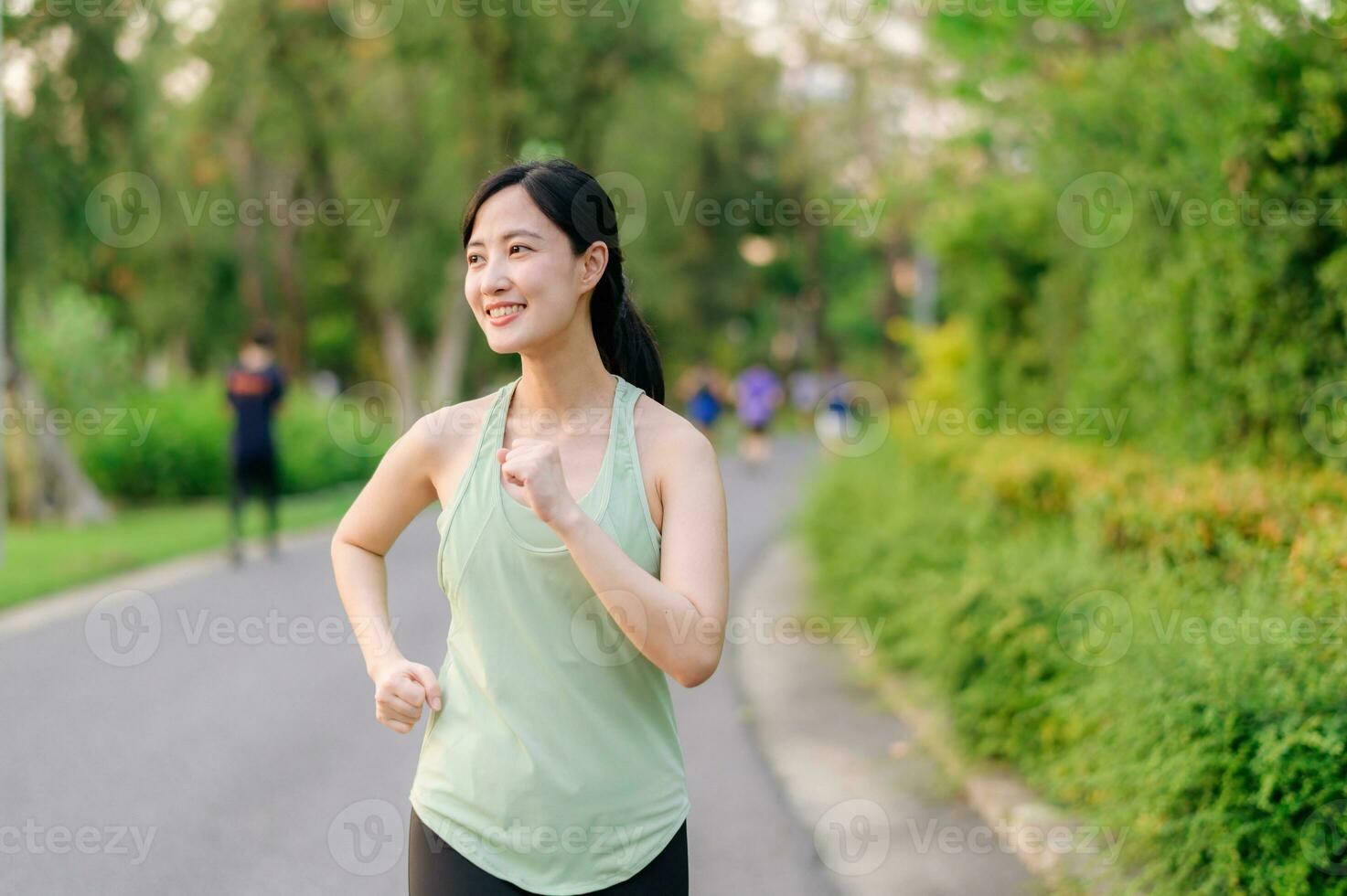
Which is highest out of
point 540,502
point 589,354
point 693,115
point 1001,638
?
point 693,115

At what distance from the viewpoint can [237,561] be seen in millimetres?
11961

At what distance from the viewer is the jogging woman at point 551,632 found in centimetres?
208

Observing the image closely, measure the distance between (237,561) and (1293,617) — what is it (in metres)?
9.82

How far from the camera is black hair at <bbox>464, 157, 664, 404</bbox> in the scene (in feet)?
7.09

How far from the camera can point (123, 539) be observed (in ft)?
46.8

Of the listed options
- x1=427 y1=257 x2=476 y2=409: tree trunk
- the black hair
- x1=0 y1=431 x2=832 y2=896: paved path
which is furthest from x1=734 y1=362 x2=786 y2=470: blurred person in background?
the black hair

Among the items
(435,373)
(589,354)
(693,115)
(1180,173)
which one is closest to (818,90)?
(693,115)

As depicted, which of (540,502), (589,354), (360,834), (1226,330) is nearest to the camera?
Answer: (540,502)

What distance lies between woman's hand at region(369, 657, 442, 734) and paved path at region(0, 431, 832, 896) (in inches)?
109

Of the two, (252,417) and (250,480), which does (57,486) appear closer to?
(250,480)

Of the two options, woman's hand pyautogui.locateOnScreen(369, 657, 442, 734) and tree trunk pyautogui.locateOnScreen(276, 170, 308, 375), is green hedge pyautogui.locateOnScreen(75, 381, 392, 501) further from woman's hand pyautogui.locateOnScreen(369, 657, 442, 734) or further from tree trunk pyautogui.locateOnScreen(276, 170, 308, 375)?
woman's hand pyautogui.locateOnScreen(369, 657, 442, 734)

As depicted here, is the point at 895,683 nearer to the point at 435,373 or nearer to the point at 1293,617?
the point at 1293,617

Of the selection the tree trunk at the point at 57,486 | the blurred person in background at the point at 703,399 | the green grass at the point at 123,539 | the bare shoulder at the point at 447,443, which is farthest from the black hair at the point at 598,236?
the blurred person in background at the point at 703,399

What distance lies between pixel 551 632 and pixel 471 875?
1.37 ft
